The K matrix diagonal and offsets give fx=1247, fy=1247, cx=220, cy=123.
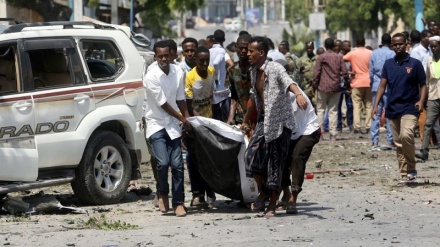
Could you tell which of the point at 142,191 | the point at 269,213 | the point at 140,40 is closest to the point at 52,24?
the point at 140,40

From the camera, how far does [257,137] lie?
12117mm

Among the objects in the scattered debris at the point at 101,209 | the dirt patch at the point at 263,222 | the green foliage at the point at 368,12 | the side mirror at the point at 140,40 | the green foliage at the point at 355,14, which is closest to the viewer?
the dirt patch at the point at 263,222

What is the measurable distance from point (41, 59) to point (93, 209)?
1680mm

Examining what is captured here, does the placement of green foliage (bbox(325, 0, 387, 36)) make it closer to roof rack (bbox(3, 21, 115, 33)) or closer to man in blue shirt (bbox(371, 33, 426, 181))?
man in blue shirt (bbox(371, 33, 426, 181))

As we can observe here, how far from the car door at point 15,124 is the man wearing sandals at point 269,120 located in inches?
87.3

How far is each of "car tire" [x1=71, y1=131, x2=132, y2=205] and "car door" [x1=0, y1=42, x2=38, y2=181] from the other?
77cm

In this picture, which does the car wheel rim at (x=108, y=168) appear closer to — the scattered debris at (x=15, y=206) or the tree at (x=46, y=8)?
the scattered debris at (x=15, y=206)

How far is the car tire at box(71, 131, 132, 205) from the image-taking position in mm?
13320

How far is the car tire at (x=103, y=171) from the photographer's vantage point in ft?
43.7

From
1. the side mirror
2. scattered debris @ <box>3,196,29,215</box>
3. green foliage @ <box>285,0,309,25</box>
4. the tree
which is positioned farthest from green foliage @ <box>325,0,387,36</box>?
scattered debris @ <box>3,196,29,215</box>

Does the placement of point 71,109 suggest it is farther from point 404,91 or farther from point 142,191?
point 404,91

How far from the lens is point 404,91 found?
14.7 metres

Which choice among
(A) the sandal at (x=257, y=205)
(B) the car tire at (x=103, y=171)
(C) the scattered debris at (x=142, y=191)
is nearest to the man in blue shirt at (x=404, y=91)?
(A) the sandal at (x=257, y=205)

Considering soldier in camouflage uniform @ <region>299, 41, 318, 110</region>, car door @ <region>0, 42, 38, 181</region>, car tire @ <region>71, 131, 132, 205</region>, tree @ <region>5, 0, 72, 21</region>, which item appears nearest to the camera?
car door @ <region>0, 42, 38, 181</region>
